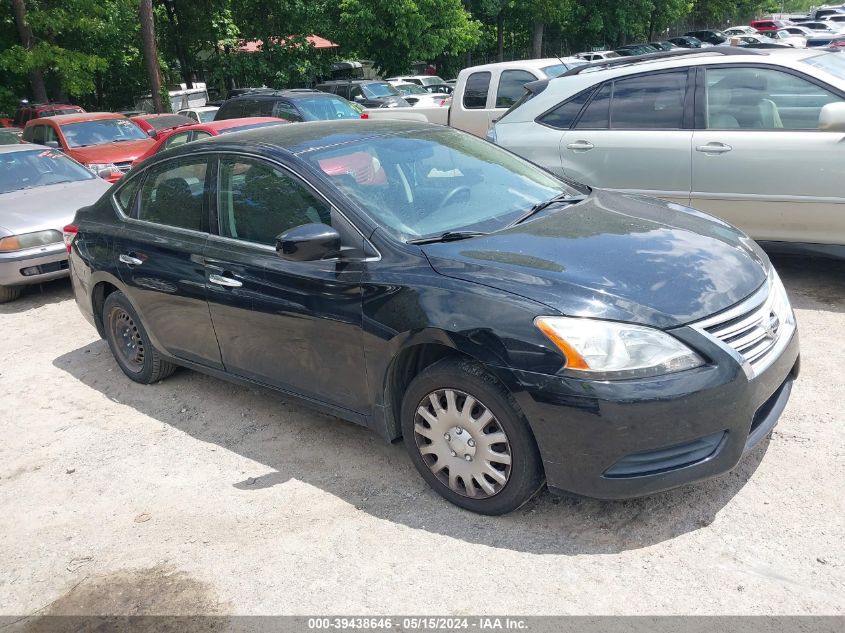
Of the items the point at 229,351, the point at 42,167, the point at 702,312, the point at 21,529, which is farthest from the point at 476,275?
the point at 42,167

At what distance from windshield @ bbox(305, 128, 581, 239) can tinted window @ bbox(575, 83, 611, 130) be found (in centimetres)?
225

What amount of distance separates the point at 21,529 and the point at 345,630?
1.96 meters

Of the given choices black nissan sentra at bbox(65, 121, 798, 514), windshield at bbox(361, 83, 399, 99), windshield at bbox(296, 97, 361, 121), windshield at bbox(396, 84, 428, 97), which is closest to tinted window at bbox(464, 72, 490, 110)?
windshield at bbox(296, 97, 361, 121)

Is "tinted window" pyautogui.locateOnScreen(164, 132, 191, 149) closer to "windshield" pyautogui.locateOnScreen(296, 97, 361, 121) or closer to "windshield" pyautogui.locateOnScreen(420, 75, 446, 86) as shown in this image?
"windshield" pyautogui.locateOnScreen(296, 97, 361, 121)

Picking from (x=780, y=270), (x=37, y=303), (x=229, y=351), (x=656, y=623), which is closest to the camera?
(x=656, y=623)

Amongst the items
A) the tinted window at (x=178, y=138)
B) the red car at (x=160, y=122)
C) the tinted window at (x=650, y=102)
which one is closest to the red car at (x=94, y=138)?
the red car at (x=160, y=122)

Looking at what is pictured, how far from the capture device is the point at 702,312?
316cm

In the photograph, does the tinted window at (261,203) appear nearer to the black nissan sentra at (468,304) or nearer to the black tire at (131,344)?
the black nissan sentra at (468,304)

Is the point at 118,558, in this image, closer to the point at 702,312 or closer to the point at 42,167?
the point at 702,312

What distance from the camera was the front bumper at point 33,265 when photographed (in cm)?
774

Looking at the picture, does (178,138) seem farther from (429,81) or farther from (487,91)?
(429,81)

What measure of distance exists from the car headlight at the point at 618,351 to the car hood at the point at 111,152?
11234mm

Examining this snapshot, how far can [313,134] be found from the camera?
4441 millimetres

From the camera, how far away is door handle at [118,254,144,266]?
4.94m
